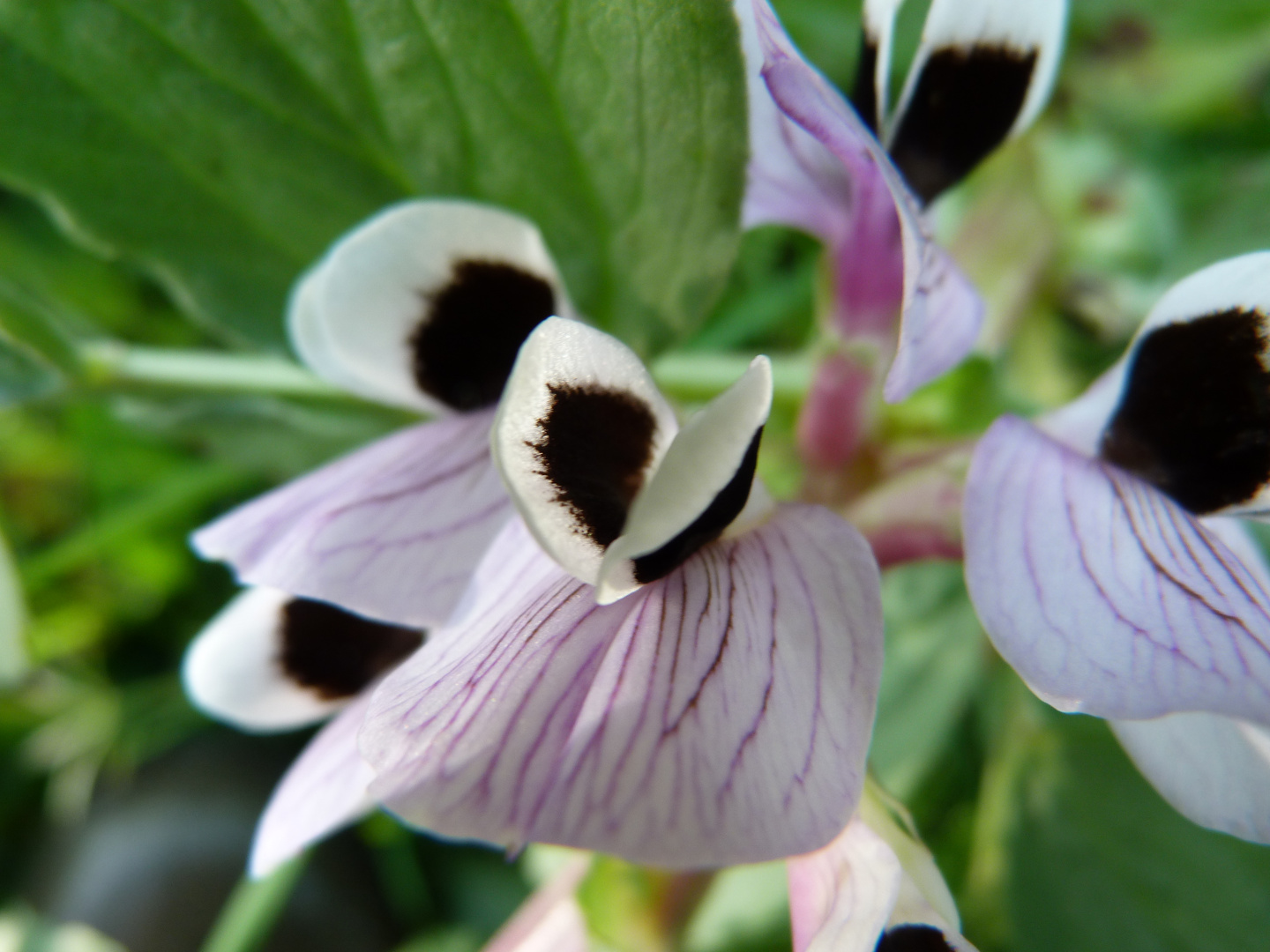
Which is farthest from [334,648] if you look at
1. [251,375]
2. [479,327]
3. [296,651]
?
[251,375]

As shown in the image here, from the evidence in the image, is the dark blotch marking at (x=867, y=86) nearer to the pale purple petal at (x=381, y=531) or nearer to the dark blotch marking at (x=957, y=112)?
the dark blotch marking at (x=957, y=112)

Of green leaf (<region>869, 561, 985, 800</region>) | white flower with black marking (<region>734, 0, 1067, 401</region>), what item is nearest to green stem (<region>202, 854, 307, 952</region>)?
green leaf (<region>869, 561, 985, 800</region>)

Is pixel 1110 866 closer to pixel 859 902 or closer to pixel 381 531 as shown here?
pixel 859 902

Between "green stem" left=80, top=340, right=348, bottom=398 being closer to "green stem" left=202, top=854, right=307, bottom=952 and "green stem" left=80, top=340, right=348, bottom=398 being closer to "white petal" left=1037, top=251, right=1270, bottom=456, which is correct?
"green stem" left=202, top=854, right=307, bottom=952

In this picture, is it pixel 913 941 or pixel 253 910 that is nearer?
pixel 913 941

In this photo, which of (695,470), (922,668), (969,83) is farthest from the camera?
(922,668)

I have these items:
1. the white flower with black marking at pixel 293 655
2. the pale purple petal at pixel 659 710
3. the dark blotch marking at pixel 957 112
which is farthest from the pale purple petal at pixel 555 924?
the dark blotch marking at pixel 957 112
